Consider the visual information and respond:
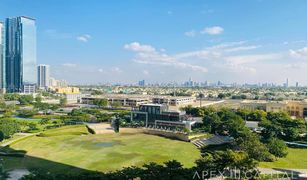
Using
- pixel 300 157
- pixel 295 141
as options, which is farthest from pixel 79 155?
pixel 295 141

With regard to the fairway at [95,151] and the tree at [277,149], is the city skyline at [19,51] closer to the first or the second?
the fairway at [95,151]

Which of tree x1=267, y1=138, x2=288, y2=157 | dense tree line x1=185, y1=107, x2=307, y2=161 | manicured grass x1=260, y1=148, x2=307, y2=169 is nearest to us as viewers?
manicured grass x1=260, y1=148, x2=307, y2=169

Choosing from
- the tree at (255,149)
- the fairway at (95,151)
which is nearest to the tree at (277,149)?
the tree at (255,149)

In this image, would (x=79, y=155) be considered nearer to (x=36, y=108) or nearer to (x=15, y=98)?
(x=36, y=108)

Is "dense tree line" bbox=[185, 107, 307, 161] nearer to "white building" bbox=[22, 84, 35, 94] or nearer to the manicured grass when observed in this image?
the manicured grass

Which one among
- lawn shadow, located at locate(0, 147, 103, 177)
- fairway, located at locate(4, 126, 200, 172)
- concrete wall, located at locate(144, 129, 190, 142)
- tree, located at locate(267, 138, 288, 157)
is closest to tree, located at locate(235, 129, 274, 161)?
tree, located at locate(267, 138, 288, 157)

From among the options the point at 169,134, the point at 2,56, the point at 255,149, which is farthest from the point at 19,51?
the point at 255,149

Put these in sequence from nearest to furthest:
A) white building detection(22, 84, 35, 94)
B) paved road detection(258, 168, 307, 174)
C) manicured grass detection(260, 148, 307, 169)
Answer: paved road detection(258, 168, 307, 174), manicured grass detection(260, 148, 307, 169), white building detection(22, 84, 35, 94)
